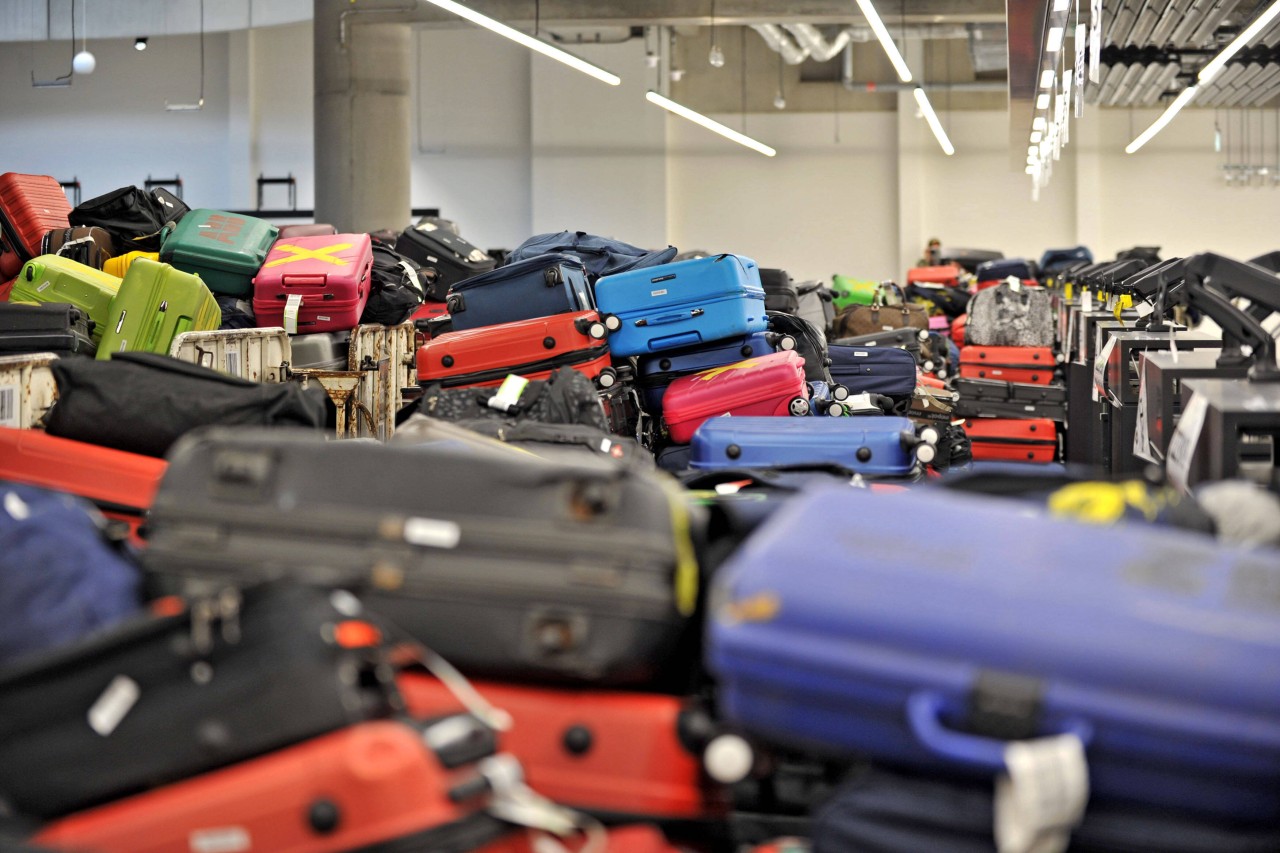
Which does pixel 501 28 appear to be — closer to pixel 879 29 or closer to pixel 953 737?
pixel 879 29

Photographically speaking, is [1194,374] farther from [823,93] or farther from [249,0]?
[823,93]

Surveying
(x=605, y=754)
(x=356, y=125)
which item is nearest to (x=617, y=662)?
(x=605, y=754)

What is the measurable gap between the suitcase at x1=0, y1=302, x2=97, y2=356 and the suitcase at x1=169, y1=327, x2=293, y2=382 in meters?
0.45

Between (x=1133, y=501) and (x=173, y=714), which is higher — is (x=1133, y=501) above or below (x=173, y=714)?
above

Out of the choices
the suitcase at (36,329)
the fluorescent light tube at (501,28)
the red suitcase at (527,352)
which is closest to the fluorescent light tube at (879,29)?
the fluorescent light tube at (501,28)

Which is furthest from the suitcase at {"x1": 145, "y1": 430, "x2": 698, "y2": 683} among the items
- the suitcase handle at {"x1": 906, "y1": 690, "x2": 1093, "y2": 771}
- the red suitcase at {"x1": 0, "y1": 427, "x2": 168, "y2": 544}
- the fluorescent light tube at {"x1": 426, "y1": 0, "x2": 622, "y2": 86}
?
the fluorescent light tube at {"x1": 426, "y1": 0, "x2": 622, "y2": 86}

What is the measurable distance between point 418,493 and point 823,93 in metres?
→ 21.2

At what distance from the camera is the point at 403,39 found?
1532cm

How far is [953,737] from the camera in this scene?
1.57 meters

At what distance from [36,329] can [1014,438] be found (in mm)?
6490

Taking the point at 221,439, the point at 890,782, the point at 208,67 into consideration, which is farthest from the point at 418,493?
the point at 208,67

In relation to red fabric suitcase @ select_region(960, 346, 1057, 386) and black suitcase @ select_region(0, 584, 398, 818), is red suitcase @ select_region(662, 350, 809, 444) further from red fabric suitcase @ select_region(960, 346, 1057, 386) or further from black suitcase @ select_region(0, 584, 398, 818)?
red fabric suitcase @ select_region(960, 346, 1057, 386)

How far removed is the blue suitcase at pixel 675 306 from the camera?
5.57 m

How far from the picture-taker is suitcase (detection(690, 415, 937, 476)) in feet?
14.8
